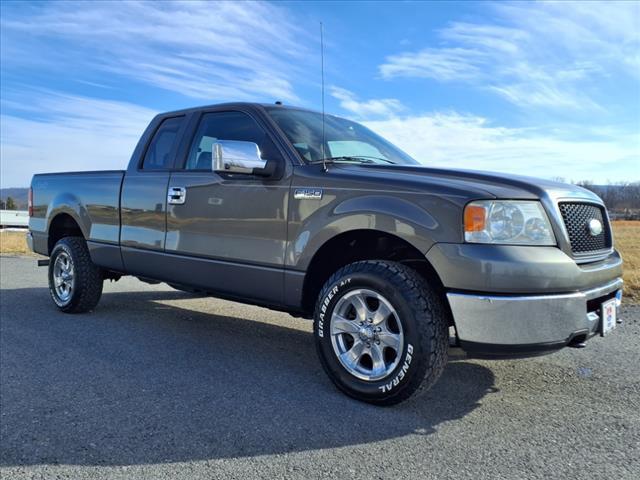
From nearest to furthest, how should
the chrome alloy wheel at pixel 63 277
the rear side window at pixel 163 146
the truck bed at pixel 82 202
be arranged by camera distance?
Result: the rear side window at pixel 163 146 → the truck bed at pixel 82 202 → the chrome alloy wheel at pixel 63 277

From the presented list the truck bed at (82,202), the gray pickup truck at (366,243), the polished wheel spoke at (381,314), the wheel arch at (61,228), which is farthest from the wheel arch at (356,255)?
the wheel arch at (61,228)

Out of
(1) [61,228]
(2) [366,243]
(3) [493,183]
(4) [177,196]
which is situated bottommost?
(1) [61,228]

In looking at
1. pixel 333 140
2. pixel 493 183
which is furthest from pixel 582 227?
pixel 333 140

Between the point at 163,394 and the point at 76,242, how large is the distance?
3024mm

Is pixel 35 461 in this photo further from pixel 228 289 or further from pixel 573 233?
pixel 573 233

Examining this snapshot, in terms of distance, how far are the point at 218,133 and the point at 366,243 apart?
1.72m

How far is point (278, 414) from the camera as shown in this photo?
3045 millimetres

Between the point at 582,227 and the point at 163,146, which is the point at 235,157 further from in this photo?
the point at 582,227

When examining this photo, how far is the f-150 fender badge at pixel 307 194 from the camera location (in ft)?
11.6

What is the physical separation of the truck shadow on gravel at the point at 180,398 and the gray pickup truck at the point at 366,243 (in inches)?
13.7

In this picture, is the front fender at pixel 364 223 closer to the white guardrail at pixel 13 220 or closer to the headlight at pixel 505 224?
the headlight at pixel 505 224

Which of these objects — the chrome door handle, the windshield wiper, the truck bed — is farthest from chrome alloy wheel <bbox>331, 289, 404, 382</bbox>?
the truck bed

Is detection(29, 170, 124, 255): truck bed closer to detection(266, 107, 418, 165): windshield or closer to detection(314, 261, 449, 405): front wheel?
detection(266, 107, 418, 165): windshield

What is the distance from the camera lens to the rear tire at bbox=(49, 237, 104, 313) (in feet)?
18.3
